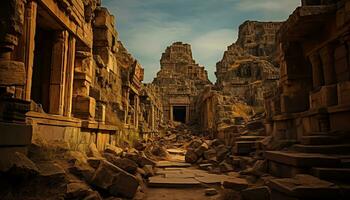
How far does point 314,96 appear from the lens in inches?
279

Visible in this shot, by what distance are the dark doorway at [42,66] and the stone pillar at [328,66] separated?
23.9 ft

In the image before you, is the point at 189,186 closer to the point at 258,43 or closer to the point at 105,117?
the point at 105,117

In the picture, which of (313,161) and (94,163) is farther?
(94,163)

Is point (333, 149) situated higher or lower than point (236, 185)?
higher

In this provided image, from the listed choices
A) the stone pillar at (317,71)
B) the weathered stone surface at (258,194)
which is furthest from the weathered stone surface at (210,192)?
the stone pillar at (317,71)

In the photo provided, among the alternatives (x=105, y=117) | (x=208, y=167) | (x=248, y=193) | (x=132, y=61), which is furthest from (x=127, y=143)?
(x=248, y=193)

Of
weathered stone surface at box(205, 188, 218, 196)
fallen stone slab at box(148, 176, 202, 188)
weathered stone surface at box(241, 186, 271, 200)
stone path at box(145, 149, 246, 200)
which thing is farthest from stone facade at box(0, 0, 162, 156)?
weathered stone surface at box(241, 186, 271, 200)

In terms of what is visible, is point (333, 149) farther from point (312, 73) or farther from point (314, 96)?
point (312, 73)

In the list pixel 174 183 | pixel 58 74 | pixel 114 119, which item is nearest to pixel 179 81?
pixel 114 119

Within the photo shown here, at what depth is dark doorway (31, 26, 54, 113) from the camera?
6559mm

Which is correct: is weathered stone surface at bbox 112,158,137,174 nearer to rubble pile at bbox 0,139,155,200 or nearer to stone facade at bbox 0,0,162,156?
rubble pile at bbox 0,139,155,200

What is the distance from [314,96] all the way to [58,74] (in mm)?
6807

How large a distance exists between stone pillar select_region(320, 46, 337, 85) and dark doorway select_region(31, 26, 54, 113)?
727cm

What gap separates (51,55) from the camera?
21.7 feet
